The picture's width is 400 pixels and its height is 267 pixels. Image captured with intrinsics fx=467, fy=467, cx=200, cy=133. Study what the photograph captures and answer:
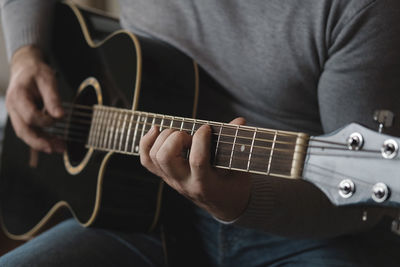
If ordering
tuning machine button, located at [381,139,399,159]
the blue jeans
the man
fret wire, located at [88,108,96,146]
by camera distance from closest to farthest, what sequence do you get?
tuning machine button, located at [381,139,399,159]
the man
the blue jeans
fret wire, located at [88,108,96,146]

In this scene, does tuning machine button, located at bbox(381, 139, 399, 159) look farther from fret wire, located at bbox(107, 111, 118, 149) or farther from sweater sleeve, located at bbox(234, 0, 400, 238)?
fret wire, located at bbox(107, 111, 118, 149)

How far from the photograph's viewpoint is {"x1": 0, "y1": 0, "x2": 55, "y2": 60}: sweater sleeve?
1.21 m

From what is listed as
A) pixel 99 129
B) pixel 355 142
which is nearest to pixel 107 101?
pixel 99 129

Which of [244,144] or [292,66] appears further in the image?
[292,66]

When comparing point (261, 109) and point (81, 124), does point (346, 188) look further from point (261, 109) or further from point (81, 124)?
point (81, 124)

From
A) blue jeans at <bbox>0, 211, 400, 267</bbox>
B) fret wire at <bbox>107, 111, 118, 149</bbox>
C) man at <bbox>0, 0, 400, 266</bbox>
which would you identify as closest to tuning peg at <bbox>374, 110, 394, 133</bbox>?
man at <bbox>0, 0, 400, 266</bbox>

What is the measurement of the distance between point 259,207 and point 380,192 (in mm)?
284

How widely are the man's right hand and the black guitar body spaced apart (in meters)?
0.05

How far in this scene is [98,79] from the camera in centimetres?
105

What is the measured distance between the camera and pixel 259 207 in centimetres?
80

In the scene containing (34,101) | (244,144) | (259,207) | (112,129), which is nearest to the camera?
(244,144)

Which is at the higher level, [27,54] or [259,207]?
[27,54]

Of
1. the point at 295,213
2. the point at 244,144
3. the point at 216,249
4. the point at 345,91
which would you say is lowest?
the point at 216,249

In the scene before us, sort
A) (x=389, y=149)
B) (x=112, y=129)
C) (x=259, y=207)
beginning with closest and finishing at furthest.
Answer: (x=389, y=149), (x=259, y=207), (x=112, y=129)
